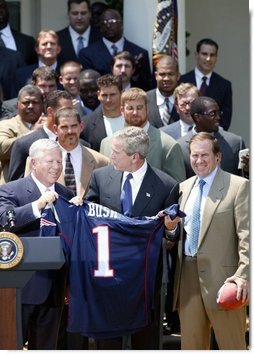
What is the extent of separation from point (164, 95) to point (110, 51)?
133 cm

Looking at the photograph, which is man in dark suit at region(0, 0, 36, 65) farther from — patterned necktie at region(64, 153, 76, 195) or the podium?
the podium

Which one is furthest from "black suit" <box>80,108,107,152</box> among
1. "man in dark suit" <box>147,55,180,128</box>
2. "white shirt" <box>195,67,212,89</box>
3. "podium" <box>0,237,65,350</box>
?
"podium" <box>0,237,65,350</box>

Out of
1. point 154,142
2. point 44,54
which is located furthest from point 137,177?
point 44,54

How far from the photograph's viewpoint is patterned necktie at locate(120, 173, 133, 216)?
965 centimetres

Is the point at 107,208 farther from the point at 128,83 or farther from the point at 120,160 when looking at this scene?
the point at 128,83

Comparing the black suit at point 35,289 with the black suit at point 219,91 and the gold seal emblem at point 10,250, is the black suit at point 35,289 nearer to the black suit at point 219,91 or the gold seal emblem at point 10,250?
the gold seal emblem at point 10,250

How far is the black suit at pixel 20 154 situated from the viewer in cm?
1055

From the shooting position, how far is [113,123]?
11.5 metres

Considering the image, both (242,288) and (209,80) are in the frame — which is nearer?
(242,288)

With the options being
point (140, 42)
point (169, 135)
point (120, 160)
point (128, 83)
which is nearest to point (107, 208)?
point (120, 160)

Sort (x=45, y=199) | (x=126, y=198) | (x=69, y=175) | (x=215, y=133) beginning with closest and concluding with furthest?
1. (x=45, y=199)
2. (x=126, y=198)
3. (x=69, y=175)
4. (x=215, y=133)

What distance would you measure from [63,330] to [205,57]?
4504 mm

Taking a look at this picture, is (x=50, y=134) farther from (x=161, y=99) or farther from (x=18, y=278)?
(x=18, y=278)

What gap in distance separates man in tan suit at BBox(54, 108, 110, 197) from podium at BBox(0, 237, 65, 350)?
1.74 meters
